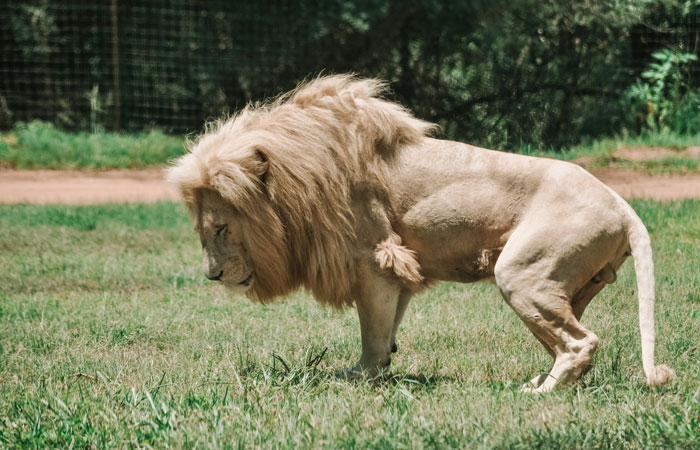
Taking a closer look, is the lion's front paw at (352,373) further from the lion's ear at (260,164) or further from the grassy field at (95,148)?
the grassy field at (95,148)

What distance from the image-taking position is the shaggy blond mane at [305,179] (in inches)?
171

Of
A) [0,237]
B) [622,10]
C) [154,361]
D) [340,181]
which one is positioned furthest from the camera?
[622,10]

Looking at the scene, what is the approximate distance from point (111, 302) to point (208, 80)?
368 inches

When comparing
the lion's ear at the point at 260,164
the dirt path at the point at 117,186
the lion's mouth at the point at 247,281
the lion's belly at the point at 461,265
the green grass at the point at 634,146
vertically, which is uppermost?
the lion's ear at the point at 260,164

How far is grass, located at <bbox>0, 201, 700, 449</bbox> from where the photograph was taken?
3455 millimetres

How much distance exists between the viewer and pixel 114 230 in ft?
28.8

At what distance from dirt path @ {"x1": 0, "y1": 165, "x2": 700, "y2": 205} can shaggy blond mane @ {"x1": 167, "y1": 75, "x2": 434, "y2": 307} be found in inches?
204

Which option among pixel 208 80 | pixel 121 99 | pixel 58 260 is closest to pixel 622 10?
pixel 208 80

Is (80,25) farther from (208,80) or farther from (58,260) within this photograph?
(58,260)

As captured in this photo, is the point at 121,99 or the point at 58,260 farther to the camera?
the point at 121,99

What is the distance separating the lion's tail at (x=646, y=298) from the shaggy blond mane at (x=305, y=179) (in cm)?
103

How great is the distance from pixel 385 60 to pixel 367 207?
34.9 ft

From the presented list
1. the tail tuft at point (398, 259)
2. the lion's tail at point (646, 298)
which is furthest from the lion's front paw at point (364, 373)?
the lion's tail at point (646, 298)

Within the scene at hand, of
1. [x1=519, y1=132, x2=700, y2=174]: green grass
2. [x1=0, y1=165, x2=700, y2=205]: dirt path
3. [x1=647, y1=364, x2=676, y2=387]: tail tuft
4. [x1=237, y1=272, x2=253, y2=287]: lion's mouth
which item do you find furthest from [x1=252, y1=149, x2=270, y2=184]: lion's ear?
[x1=519, y1=132, x2=700, y2=174]: green grass
